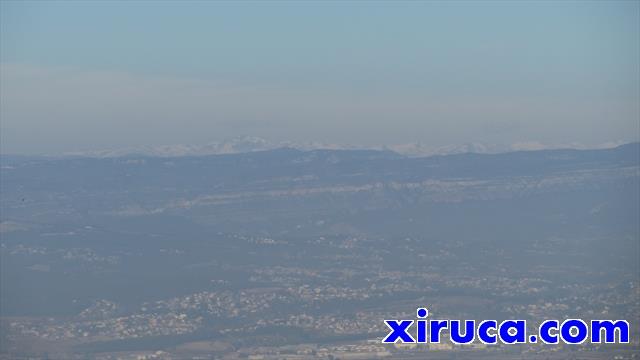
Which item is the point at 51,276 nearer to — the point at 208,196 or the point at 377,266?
the point at 377,266

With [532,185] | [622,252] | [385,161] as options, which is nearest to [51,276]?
[622,252]

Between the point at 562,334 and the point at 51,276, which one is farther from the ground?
the point at 51,276

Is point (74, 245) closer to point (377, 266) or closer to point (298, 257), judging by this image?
point (298, 257)

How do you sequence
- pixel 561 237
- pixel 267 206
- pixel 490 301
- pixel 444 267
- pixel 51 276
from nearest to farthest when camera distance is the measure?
pixel 490 301, pixel 51 276, pixel 444 267, pixel 561 237, pixel 267 206

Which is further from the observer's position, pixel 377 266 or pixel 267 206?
pixel 267 206

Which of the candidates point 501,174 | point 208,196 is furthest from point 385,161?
point 208,196

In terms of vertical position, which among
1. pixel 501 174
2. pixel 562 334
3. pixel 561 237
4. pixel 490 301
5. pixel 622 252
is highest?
pixel 501 174

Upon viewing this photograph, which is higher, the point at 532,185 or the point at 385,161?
the point at 385,161

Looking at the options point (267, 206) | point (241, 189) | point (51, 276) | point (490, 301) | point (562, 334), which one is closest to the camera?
point (562, 334)

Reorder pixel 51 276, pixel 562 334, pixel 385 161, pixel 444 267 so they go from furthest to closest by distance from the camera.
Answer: pixel 385 161
pixel 444 267
pixel 51 276
pixel 562 334
